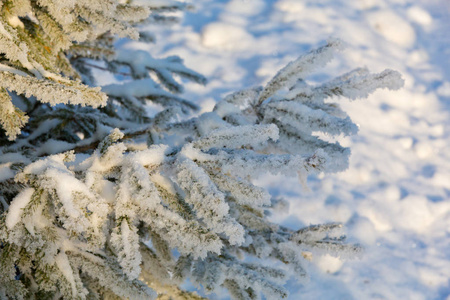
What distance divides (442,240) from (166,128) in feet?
8.33

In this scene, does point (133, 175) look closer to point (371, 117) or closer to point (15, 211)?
point (15, 211)

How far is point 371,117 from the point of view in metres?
4.14

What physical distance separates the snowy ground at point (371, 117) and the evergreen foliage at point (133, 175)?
0.81 m

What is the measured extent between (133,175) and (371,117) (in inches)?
148

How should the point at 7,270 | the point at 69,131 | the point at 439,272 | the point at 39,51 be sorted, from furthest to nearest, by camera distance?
the point at 439,272
the point at 69,131
the point at 39,51
the point at 7,270

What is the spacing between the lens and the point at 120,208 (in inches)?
36.1

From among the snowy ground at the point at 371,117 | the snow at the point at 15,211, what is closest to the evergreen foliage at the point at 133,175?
the snow at the point at 15,211

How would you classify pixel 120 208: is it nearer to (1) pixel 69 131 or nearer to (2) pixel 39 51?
(2) pixel 39 51

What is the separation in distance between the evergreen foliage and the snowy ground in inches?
32.1

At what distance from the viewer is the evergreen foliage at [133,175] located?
898 mm

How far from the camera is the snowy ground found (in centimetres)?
270

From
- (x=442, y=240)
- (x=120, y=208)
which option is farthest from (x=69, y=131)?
(x=442, y=240)

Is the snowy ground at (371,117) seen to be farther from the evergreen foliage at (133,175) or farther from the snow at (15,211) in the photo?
the snow at (15,211)

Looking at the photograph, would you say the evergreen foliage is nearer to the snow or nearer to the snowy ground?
the snow
